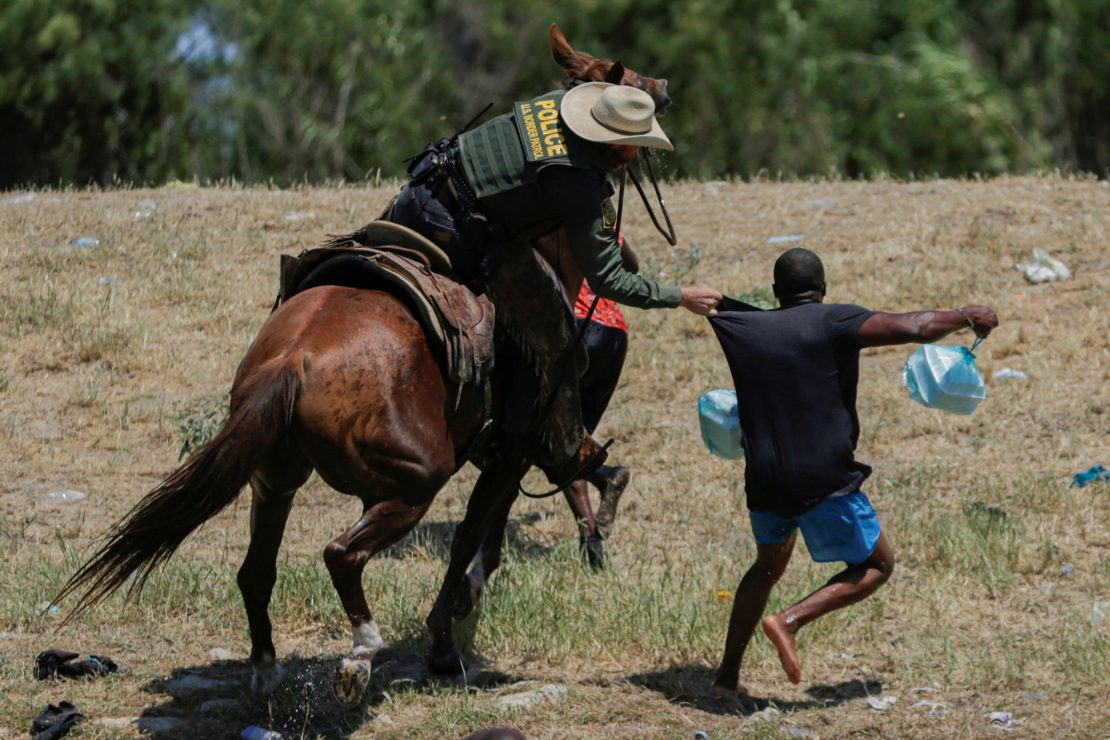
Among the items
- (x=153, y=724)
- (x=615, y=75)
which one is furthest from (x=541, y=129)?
(x=153, y=724)

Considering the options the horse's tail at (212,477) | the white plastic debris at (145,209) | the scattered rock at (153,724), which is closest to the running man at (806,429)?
the horse's tail at (212,477)

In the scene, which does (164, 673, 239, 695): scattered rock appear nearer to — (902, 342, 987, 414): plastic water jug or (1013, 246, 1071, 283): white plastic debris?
(902, 342, 987, 414): plastic water jug

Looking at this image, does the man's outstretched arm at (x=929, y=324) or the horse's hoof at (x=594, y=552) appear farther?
the horse's hoof at (x=594, y=552)

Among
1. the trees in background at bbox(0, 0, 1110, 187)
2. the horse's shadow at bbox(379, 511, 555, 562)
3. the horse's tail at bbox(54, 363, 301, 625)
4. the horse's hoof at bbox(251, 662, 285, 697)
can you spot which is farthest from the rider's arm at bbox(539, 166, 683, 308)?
the trees in background at bbox(0, 0, 1110, 187)

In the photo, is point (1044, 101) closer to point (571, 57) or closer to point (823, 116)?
point (823, 116)

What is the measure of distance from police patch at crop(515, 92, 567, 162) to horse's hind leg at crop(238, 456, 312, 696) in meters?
1.43

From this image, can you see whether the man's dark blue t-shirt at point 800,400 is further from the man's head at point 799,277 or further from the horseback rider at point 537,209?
the horseback rider at point 537,209

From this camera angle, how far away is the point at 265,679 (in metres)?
6.03

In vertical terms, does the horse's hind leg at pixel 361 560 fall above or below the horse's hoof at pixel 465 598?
above

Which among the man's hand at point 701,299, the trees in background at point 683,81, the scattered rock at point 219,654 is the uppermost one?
the man's hand at point 701,299

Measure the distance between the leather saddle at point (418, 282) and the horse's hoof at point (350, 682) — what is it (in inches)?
41.3

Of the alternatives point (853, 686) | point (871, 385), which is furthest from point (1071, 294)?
point (853, 686)

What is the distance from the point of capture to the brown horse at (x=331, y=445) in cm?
532

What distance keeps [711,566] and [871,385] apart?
2.86 m
